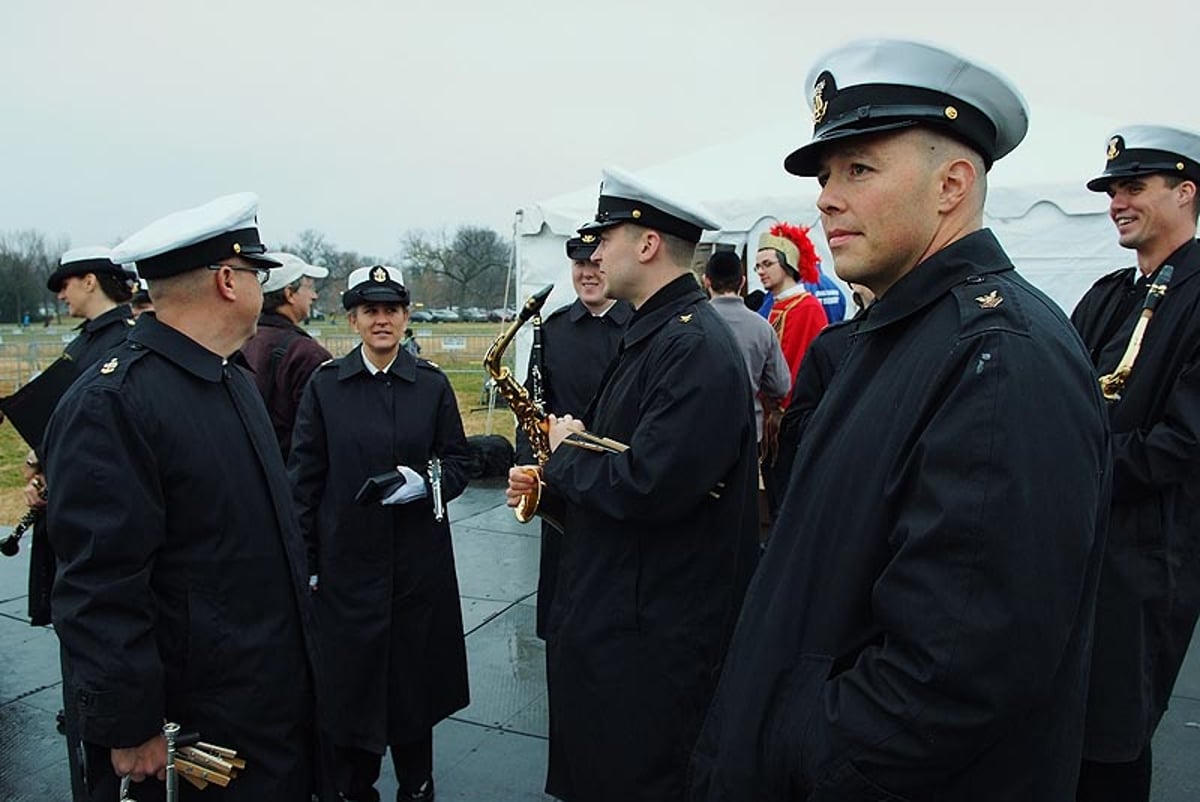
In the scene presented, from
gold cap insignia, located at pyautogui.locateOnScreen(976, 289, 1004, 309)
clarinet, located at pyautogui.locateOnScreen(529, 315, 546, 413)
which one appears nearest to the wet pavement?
clarinet, located at pyautogui.locateOnScreen(529, 315, 546, 413)

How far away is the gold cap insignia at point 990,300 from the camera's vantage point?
1.44m

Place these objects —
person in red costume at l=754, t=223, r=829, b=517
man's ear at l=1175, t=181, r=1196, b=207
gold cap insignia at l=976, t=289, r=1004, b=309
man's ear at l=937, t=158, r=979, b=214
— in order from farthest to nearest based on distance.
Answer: person in red costume at l=754, t=223, r=829, b=517
man's ear at l=1175, t=181, r=1196, b=207
man's ear at l=937, t=158, r=979, b=214
gold cap insignia at l=976, t=289, r=1004, b=309

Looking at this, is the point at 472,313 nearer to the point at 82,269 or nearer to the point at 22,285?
the point at 22,285

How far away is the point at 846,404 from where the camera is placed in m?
1.66

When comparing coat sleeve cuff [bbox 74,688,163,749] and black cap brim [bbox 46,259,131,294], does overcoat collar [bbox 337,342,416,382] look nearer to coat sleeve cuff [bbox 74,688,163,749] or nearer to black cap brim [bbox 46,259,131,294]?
black cap brim [bbox 46,259,131,294]

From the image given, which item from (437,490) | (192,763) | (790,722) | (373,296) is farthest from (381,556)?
(790,722)

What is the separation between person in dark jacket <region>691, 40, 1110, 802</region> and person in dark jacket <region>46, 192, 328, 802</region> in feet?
4.31

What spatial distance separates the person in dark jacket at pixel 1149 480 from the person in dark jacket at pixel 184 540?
2.43 m

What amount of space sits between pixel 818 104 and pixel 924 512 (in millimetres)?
805

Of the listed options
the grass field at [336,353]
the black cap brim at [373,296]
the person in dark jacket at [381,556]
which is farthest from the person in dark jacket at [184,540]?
the grass field at [336,353]

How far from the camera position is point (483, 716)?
447 centimetres

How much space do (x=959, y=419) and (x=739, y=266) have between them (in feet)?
15.2

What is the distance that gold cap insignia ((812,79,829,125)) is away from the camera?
1.66m

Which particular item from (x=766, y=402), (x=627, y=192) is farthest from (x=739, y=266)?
(x=627, y=192)
